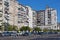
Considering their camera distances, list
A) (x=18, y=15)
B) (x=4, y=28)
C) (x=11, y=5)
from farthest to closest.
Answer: (x=18, y=15), (x=11, y=5), (x=4, y=28)

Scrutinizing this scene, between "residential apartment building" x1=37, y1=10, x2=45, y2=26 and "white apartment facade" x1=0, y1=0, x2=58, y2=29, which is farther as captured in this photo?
"residential apartment building" x1=37, y1=10, x2=45, y2=26

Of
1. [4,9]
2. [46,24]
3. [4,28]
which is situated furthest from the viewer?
[46,24]

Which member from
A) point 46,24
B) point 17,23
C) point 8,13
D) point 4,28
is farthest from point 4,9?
point 46,24

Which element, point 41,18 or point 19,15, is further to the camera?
point 41,18

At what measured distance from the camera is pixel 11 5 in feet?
364

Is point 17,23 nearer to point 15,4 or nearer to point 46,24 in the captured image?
point 15,4

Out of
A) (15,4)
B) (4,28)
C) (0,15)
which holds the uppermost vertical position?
(15,4)

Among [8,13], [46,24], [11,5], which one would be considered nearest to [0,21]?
[8,13]

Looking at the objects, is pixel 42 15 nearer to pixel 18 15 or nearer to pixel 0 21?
pixel 18 15

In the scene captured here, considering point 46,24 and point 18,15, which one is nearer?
point 18,15

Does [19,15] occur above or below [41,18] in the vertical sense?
below

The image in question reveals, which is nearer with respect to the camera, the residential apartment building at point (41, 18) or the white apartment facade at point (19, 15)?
the white apartment facade at point (19, 15)

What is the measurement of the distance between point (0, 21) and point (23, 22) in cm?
2930

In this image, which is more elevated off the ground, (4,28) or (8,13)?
(8,13)
